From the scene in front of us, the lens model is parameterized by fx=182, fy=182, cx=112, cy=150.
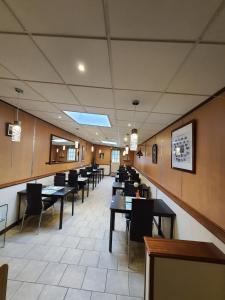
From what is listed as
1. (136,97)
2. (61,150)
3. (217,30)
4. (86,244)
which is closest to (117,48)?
(217,30)

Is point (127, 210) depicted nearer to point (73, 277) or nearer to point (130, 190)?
point (73, 277)

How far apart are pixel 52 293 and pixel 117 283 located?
77 centimetres

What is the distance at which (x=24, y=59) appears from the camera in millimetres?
1802

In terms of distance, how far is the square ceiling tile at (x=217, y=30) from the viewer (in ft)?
3.61

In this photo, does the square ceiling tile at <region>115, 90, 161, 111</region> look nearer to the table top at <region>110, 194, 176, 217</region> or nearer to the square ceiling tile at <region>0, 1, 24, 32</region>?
the square ceiling tile at <region>0, 1, 24, 32</region>

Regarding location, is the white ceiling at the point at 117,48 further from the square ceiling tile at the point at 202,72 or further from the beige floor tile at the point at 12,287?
the beige floor tile at the point at 12,287

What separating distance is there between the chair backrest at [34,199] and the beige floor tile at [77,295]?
1894mm

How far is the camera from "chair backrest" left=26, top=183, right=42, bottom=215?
143 inches

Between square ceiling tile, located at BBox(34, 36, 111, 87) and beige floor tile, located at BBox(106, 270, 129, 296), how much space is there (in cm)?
245

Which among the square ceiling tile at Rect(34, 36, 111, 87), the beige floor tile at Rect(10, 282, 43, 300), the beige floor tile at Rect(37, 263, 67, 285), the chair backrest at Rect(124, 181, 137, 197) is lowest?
the beige floor tile at Rect(10, 282, 43, 300)

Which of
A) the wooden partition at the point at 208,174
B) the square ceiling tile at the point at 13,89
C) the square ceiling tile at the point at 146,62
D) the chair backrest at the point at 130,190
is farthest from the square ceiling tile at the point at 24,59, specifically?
the chair backrest at the point at 130,190

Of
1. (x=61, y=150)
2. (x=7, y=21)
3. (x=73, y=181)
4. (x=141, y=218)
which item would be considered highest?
(x=7, y=21)

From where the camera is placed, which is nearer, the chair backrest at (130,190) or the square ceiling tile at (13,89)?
the square ceiling tile at (13,89)

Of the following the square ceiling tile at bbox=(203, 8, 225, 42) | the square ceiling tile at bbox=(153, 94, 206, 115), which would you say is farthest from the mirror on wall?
the square ceiling tile at bbox=(203, 8, 225, 42)
